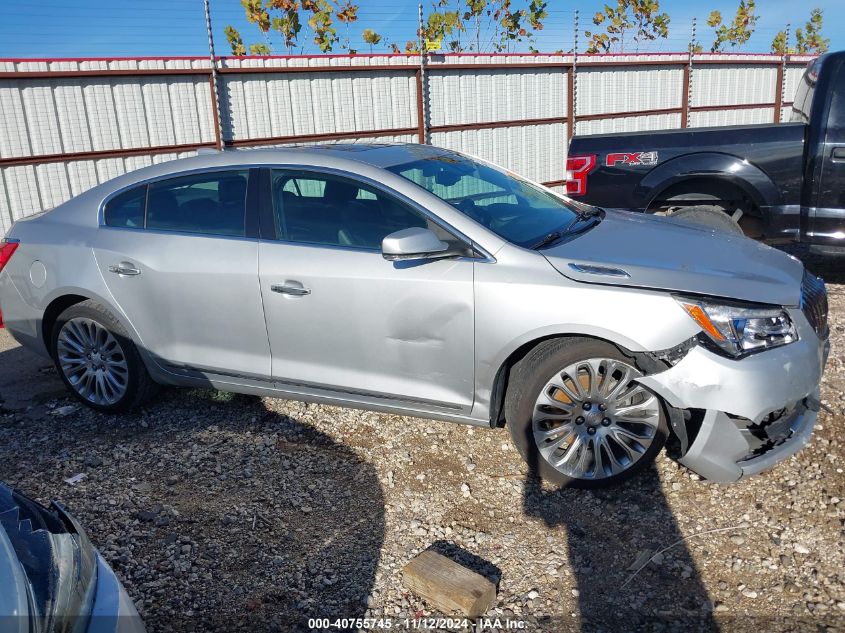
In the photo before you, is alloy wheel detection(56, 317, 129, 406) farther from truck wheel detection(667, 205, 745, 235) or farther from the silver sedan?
truck wheel detection(667, 205, 745, 235)

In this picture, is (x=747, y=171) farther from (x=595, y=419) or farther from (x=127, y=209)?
(x=127, y=209)

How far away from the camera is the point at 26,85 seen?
847cm

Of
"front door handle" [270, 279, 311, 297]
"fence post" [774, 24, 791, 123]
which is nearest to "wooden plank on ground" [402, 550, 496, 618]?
"front door handle" [270, 279, 311, 297]

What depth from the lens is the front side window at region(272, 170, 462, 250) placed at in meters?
3.91

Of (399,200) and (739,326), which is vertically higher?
(399,200)

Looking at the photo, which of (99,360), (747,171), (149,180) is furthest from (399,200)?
(747,171)

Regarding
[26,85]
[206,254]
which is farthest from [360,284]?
[26,85]

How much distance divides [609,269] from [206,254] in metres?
2.25

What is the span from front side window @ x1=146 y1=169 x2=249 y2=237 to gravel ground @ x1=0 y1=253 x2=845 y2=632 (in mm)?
1268

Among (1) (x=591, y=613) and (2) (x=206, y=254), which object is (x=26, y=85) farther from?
(1) (x=591, y=613)

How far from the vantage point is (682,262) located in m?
3.56

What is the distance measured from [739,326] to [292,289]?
2.22 meters

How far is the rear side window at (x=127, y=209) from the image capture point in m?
4.59

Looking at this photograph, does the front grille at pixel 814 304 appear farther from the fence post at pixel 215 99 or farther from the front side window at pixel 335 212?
the fence post at pixel 215 99
